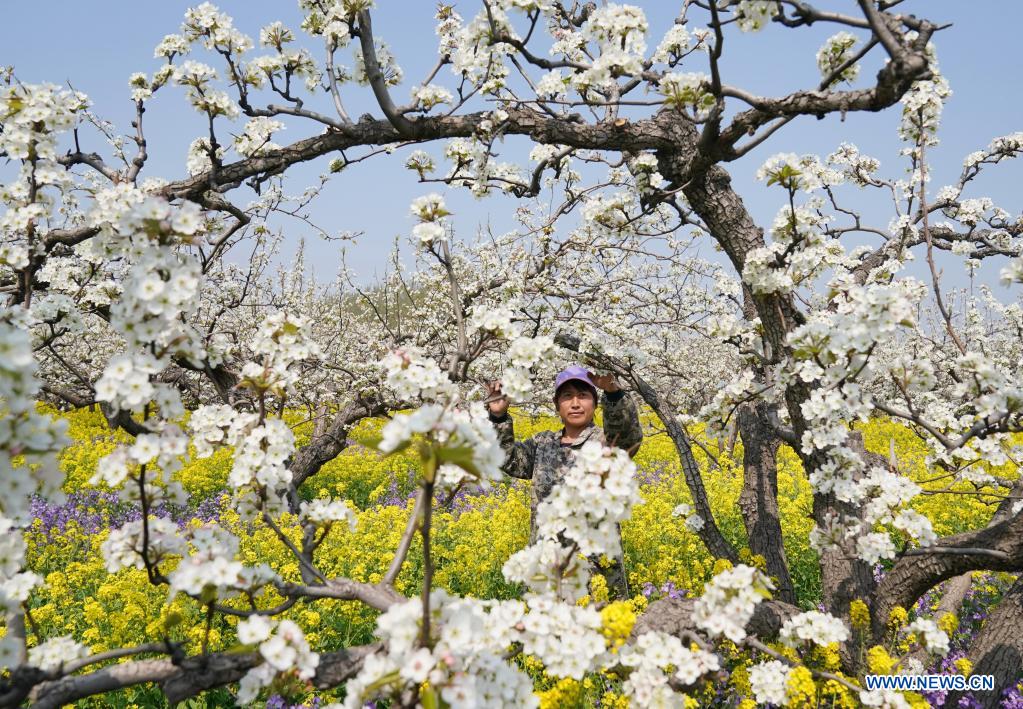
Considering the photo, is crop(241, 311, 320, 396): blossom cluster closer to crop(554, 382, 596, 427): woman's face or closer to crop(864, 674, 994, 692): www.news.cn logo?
crop(554, 382, 596, 427): woman's face

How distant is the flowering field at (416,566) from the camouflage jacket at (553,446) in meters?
1.21

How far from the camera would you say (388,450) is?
1.46 meters

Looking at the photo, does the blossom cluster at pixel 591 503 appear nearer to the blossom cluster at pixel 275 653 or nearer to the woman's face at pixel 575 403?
the blossom cluster at pixel 275 653

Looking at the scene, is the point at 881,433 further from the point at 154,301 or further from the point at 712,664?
the point at 154,301

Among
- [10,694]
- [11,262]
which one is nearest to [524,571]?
[10,694]

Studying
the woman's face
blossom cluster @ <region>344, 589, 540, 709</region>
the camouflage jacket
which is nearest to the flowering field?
blossom cluster @ <region>344, 589, 540, 709</region>

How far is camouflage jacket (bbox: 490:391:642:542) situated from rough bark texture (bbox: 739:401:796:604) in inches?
42.1

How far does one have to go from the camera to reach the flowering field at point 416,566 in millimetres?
4359

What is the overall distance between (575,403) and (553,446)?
19.3 inches

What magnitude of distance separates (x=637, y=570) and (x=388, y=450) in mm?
6401

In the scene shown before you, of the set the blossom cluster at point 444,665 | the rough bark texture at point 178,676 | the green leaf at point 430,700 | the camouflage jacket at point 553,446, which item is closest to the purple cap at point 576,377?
the camouflage jacket at point 553,446

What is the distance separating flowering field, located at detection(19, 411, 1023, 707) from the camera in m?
4.36

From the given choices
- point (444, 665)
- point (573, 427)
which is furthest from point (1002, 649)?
point (444, 665)

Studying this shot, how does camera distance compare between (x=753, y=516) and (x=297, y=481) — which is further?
(x=297, y=481)
